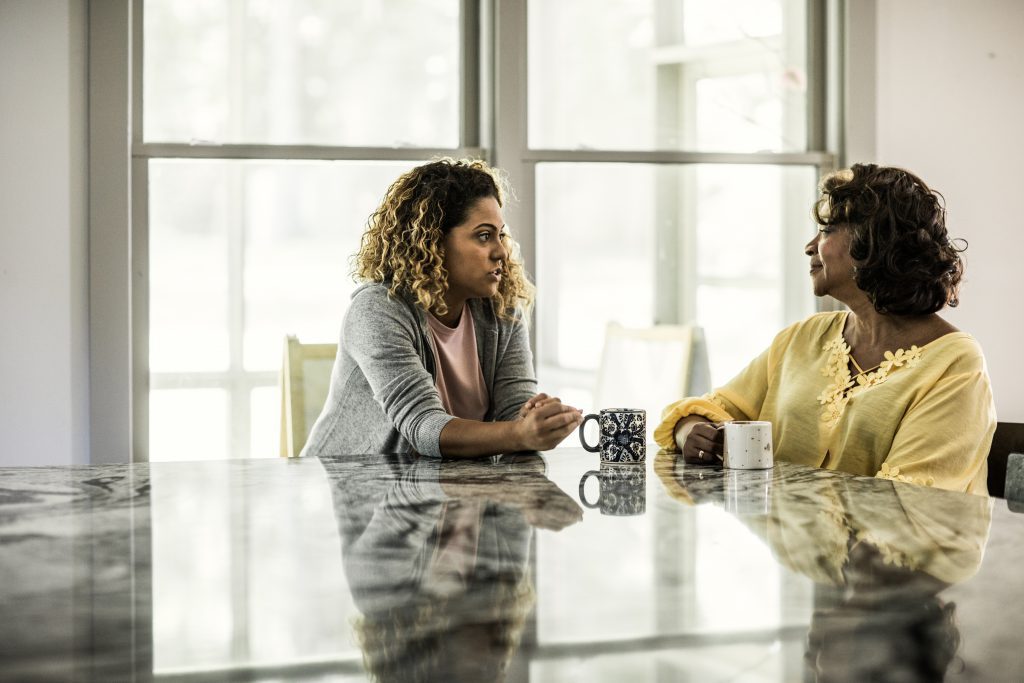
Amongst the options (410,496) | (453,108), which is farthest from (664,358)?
(410,496)

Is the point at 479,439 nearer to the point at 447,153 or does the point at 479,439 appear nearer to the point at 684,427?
the point at 684,427

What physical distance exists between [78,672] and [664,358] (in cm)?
299

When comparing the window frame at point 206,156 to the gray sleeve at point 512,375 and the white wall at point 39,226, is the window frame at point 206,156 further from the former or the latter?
the gray sleeve at point 512,375

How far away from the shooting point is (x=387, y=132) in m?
3.46

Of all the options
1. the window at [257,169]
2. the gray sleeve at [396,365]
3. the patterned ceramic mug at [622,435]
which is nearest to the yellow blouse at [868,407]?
the patterned ceramic mug at [622,435]

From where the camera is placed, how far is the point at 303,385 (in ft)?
9.20

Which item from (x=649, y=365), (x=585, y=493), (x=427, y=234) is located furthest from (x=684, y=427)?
(x=649, y=365)

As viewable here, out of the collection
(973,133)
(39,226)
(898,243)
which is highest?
(973,133)

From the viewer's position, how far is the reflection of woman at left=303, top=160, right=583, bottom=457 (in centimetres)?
208

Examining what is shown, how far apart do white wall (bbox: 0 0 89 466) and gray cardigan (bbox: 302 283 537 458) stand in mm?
1224

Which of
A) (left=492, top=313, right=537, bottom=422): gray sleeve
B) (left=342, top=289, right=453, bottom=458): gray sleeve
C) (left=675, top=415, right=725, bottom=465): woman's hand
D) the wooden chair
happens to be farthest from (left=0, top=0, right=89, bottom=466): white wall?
the wooden chair

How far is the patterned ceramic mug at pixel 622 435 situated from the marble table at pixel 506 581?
22 centimetres

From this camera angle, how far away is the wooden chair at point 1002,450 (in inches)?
126

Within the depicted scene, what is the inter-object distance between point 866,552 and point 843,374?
1083 mm
